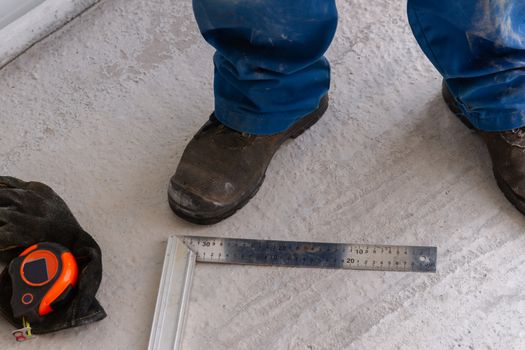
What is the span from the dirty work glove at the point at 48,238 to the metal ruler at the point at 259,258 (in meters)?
0.14

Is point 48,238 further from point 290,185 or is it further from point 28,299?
point 290,185

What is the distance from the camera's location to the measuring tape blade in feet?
3.85

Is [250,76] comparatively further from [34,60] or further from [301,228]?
[34,60]

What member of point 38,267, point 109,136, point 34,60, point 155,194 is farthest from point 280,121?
point 34,60

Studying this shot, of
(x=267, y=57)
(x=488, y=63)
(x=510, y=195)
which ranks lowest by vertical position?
(x=510, y=195)

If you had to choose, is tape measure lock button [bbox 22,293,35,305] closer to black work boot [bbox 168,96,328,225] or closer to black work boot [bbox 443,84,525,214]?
black work boot [bbox 168,96,328,225]

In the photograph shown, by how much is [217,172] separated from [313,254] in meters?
0.27

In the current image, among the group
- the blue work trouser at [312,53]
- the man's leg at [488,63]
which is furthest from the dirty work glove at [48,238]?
the man's leg at [488,63]

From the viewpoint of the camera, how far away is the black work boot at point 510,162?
3.93 ft

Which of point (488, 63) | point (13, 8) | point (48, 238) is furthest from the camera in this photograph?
point (13, 8)

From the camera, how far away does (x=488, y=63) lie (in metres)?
1.08

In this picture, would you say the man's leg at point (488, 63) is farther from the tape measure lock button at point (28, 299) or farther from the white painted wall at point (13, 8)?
the white painted wall at point (13, 8)

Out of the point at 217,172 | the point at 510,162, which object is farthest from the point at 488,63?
the point at 217,172

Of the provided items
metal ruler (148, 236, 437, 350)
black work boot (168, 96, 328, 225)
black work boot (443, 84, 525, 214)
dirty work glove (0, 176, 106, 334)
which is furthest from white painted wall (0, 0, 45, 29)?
black work boot (443, 84, 525, 214)
